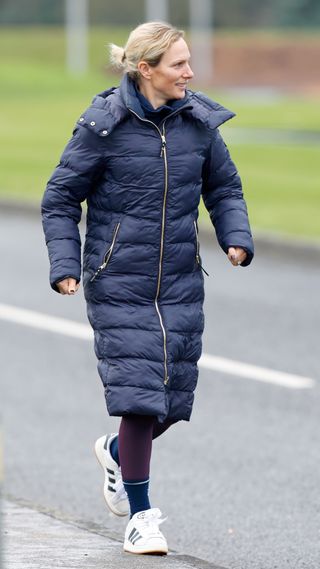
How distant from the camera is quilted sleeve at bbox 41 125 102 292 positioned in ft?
17.8

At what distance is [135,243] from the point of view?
5.41 meters

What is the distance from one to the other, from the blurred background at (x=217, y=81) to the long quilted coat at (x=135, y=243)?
45cm

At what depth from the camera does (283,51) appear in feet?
189

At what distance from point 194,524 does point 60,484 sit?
0.88 metres

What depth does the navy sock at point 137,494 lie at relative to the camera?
5.61 m

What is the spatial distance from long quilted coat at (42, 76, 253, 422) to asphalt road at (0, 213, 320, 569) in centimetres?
87

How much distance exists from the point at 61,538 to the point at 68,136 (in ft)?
64.2

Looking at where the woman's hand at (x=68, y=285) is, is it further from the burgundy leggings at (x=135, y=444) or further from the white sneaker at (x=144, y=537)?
the white sneaker at (x=144, y=537)

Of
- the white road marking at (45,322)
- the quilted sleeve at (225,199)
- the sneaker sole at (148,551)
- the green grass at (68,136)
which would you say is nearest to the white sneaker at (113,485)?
the sneaker sole at (148,551)

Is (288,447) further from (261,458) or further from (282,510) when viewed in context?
(282,510)

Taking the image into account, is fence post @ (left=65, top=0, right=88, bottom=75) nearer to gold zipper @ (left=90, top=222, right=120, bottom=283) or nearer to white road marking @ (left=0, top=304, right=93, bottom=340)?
white road marking @ (left=0, top=304, right=93, bottom=340)

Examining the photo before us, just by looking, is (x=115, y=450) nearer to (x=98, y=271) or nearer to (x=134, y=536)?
(x=134, y=536)

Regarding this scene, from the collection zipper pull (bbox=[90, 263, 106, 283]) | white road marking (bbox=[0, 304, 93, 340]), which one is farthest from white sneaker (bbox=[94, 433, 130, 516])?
white road marking (bbox=[0, 304, 93, 340])

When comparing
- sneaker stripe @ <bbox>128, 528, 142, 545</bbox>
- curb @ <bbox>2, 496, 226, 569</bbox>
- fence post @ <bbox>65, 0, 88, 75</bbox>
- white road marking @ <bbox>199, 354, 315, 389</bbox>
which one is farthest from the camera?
fence post @ <bbox>65, 0, 88, 75</bbox>
